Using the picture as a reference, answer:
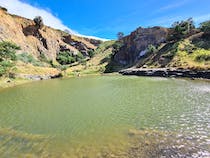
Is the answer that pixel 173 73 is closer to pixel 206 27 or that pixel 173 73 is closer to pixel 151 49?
pixel 151 49

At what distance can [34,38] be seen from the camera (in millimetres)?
106562

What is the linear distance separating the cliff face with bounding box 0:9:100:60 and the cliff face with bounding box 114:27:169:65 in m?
39.3

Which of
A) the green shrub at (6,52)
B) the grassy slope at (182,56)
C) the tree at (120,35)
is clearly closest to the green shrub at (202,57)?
the grassy slope at (182,56)

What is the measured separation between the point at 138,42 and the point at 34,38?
5386 centimetres

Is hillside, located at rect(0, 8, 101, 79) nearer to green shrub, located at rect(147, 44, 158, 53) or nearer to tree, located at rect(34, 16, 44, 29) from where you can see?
tree, located at rect(34, 16, 44, 29)

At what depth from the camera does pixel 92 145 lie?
1362cm

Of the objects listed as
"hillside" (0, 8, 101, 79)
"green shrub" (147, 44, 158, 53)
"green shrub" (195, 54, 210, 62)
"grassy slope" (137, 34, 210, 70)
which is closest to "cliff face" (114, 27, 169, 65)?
"green shrub" (147, 44, 158, 53)

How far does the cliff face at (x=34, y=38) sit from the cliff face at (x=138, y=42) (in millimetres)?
39303

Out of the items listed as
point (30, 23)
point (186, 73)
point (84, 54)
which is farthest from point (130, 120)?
point (84, 54)

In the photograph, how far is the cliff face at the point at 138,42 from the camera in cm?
8988

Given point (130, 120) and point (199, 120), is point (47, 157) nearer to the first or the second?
point (130, 120)

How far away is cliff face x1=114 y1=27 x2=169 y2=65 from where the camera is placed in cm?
8988

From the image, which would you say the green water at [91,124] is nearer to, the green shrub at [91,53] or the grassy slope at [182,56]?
the grassy slope at [182,56]

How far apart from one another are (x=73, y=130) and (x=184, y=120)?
968 cm
